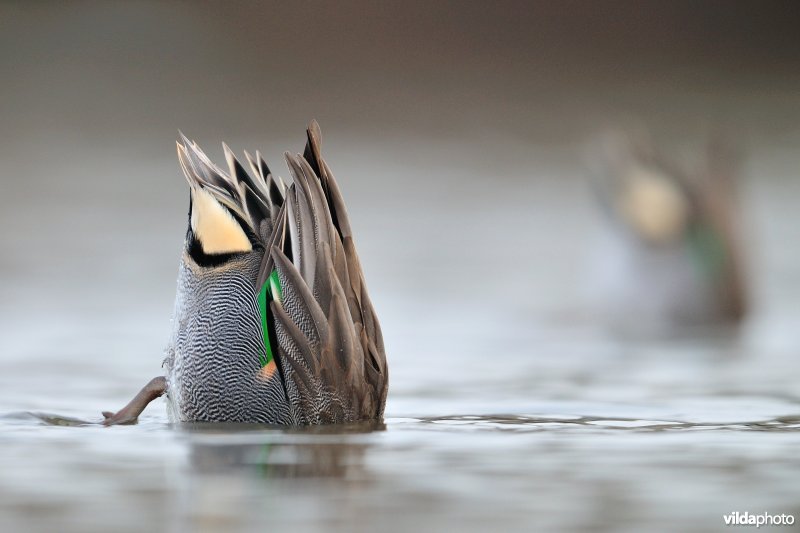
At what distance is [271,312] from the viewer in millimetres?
4883

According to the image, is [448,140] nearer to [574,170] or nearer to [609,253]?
[574,170]

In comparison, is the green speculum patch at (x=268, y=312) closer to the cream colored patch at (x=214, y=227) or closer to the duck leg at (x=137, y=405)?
the cream colored patch at (x=214, y=227)

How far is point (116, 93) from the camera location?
46.2 ft

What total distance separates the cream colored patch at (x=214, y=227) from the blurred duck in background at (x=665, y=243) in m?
3.55

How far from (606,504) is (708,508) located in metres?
0.23

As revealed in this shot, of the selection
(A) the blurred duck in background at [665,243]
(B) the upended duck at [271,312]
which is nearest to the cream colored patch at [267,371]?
(B) the upended duck at [271,312]

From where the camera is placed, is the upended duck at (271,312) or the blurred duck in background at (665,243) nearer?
the upended duck at (271,312)

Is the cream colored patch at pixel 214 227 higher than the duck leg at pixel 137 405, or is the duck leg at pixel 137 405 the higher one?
the cream colored patch at pixel 214 227

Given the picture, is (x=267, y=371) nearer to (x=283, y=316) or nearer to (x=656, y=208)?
(x=283, y=316)

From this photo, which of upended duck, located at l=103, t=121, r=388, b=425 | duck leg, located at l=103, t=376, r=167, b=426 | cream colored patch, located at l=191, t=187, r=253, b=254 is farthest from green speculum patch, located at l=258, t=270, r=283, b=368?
duck leg, located at l=103, t=376, r=167, b=426

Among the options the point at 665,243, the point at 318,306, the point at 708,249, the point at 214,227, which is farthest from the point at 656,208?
the point at 318,306

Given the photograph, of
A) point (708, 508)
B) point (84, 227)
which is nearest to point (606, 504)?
point (708, 508)

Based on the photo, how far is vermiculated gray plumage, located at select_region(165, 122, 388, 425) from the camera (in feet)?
15.8

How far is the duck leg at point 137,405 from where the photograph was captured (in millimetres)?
5145
